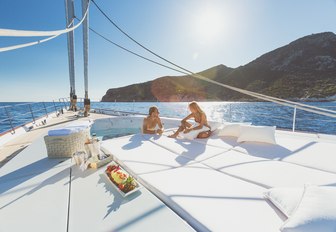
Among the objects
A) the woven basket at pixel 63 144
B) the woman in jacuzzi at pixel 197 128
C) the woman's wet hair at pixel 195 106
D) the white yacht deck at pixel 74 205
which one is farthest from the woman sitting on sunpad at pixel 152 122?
the white yacht deck at pixel 74 205

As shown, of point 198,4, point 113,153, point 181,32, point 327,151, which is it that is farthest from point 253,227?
point 181,32

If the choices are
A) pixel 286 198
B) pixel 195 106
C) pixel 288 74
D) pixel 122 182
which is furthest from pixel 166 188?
pixel 288 74

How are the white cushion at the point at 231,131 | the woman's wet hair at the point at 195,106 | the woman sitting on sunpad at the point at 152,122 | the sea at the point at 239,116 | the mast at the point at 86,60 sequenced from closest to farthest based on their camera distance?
1. the white cushion at the point at 231,131
2. the woman's wet hair at the point at 195,106
3. the woman sitting on sunpad at the point at 152,122
4. the sea at the point at 239,116
5. the mast at the point at 86,60

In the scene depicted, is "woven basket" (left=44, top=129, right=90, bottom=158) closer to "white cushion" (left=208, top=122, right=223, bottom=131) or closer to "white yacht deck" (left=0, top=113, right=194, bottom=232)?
"white yacht deck" (left=0, top=113, right=194, bottom=232)

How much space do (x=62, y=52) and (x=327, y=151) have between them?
32.5 ft

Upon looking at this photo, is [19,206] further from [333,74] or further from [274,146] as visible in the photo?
[333,74]

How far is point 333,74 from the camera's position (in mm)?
22203

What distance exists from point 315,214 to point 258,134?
1.62 m

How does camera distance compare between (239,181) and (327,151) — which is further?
(327,151)

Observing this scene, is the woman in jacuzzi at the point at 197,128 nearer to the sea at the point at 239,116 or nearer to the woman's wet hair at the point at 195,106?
the woman's wet hair at the point at 195,106

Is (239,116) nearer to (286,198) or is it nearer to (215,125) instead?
(215,125)

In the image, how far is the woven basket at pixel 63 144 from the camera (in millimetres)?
1761

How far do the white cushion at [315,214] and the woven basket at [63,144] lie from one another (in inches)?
69.5

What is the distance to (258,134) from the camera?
7.37ft
